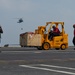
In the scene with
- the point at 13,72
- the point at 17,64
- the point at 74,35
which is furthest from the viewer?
the point at 74,35

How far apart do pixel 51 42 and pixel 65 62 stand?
1352 cm

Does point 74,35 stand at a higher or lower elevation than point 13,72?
higher

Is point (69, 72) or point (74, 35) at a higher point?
point (74, 35)

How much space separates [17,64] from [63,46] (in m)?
14.6

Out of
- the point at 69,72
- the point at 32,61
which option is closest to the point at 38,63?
the point at 32,61

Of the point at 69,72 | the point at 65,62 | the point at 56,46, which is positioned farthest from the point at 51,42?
the point at 69,72

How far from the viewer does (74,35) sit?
28203 millimetres

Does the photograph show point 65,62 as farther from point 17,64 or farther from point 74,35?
point 74,35

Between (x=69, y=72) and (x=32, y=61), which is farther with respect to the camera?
(x=32, y=61)

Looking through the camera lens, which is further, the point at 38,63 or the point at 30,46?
the point at 30,46

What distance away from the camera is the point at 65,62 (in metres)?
15.6

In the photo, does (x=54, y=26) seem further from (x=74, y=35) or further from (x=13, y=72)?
(x=13, y=72)

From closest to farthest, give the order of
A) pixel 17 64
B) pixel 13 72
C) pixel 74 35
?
pixel 13 72 → pixel 17 64 → pixel 74 35

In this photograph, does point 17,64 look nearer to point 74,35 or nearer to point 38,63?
point 38,63
